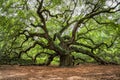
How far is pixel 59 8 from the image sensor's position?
1703cm

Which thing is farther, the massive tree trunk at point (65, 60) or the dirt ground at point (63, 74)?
the massive tree trunk at point (65, 60)

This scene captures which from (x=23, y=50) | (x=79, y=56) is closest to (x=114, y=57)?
(x=79, y=56)

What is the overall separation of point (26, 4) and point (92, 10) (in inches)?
164

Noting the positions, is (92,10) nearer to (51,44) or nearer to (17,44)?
(51,44)

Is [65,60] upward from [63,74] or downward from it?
upward

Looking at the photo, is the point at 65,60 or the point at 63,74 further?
the point at 65,60

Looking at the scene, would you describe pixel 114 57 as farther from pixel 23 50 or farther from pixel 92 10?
pixel 23 50

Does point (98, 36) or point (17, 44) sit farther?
point (98, 36)

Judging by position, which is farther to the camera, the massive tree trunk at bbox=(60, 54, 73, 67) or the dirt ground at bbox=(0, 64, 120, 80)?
the massive tree trunk at bbox=(60, 54, 73, 67)

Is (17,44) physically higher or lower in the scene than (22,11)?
lower

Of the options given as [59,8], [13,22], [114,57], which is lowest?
[114,57]

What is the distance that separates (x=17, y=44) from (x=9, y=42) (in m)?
0.98

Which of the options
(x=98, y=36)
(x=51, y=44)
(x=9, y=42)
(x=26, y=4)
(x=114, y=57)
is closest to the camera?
(x=26, y=4)

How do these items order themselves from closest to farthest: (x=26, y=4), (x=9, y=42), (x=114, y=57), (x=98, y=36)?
(x=26, y=4) → (x=9, y=42) → (x=114, y=57) → (x=98, y=36)
